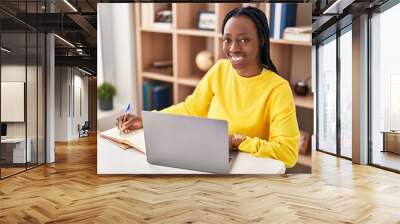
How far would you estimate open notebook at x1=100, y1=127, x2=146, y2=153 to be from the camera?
5637 mm

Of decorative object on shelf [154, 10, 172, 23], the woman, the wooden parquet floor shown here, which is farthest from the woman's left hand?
decorative object on shelf [154, 10, 172, 23]

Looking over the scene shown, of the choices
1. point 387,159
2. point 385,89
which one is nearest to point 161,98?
point 385,89

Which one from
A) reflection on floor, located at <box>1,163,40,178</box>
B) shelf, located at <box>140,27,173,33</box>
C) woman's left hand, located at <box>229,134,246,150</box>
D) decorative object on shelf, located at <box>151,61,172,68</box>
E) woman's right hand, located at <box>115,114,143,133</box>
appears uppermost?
shelf, located at <box>140,27,173,33</box>

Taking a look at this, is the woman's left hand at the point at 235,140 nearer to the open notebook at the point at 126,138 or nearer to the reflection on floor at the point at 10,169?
the open notebook at the point at 126,138

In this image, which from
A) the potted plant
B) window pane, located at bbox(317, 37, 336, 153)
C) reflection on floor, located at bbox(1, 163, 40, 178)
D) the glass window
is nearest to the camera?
the potted plant

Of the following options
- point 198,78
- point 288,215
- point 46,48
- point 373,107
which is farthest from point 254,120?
point 46,48

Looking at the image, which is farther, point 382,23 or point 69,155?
point 69,155

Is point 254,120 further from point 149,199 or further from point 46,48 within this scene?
point 46,48

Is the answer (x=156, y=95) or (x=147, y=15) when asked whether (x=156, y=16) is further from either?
(x=156, y=95)

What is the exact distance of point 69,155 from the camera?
875 cm

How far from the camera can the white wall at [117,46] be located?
18.4 ft

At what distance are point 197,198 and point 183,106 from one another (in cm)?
146

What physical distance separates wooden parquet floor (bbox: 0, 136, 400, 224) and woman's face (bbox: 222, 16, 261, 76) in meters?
1.45

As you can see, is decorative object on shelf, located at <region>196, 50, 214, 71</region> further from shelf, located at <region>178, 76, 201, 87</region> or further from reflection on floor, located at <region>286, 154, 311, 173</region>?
reflection on floor, located at <region>286, 154, 311, 173</region>
